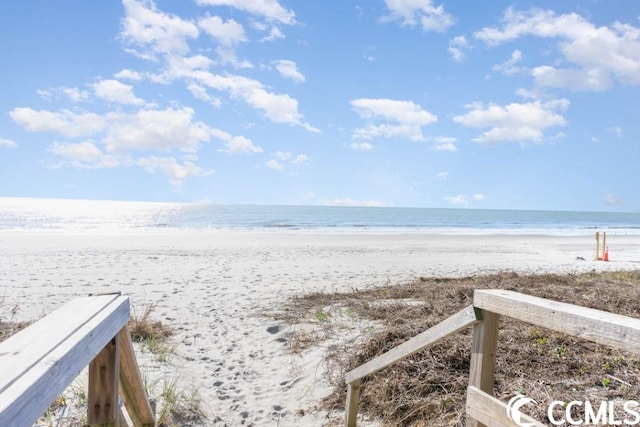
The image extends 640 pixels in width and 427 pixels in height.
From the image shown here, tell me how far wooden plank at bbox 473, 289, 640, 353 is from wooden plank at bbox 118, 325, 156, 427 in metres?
1.90

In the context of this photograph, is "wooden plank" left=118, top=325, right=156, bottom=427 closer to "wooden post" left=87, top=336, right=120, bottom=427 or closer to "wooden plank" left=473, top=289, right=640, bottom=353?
"wooden post" left=87, top=336, right=120, bottom=427

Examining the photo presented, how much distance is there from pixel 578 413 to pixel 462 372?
1.08m

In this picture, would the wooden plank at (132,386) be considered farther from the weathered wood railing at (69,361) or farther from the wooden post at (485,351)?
the wooden post at (485,351)

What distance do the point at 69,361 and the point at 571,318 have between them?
1.81 metres

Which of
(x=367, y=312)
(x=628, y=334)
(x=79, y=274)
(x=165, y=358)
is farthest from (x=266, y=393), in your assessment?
(x=79, y=274)

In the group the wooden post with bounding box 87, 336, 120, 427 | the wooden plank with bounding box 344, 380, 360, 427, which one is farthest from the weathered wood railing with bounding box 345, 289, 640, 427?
the wooden post with bounding box 87, 336, 120, 427

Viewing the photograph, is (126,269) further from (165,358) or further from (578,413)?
(578,413)

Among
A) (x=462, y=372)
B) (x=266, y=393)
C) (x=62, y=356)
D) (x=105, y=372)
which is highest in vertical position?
(x=62, y=356)

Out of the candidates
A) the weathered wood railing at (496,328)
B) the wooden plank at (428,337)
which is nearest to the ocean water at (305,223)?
the wooden plank at (428,337)

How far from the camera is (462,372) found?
405 centimetres

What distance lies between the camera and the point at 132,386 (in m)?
2.74

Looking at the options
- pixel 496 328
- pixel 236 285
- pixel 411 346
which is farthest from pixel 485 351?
pixel 236 285

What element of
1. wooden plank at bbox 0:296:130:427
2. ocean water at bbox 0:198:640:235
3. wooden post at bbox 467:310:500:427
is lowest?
ocean water at bbox 0:198:640:235

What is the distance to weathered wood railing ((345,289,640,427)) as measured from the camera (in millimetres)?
1507
